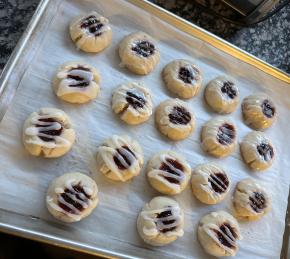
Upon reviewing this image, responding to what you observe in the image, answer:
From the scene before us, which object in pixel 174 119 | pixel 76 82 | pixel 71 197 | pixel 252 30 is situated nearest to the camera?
pixel 71 197

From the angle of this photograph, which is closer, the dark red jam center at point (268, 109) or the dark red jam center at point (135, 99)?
the dark red jam center at point (135, 99)

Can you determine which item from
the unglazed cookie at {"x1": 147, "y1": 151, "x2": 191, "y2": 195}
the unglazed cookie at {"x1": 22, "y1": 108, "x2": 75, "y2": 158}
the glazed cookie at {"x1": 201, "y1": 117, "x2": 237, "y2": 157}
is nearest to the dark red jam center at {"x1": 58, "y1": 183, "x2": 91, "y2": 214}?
the unglazed cookie at {"x1": 22, "y1": 108, "x2": 75, "y2": 158}

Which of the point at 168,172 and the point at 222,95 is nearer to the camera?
the point at 168,172

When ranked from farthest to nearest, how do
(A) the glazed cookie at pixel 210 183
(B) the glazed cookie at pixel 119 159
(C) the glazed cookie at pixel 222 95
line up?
(C) the glazed cookie at pixel 222 95 → (A) the glazed cookie at pixel 210 183 → (B) the glazed cookie at pixel 119 159

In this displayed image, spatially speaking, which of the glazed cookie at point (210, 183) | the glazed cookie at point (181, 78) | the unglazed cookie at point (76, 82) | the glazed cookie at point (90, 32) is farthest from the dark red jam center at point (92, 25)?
the glazed cookie at point (210, 183)

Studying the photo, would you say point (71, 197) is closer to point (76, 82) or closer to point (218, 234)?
point (76, 82)

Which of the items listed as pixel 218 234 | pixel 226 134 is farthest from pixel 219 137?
pixel 218 234

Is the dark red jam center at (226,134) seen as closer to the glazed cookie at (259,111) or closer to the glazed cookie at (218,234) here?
the glazed cookie at (259,111)
